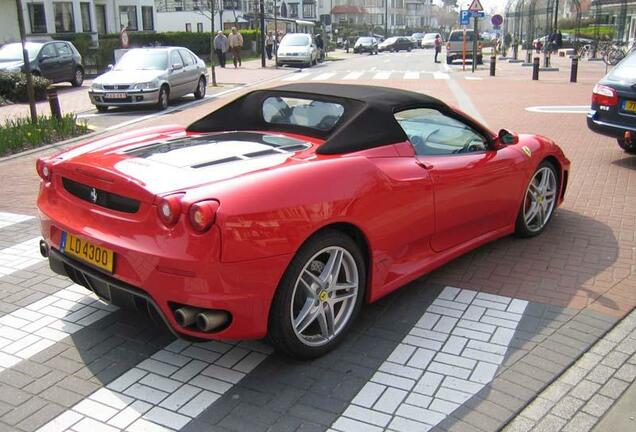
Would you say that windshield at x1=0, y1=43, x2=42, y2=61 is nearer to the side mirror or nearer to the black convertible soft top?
the black convertible soft top

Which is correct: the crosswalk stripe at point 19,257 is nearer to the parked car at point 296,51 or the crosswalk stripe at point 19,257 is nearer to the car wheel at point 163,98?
the car wheel at point 163,98

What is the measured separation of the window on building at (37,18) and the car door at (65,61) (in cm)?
2143

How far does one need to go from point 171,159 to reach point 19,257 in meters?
2.35

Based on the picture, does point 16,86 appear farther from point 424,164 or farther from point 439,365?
point 439,365

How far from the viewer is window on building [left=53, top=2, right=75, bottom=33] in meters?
40.9

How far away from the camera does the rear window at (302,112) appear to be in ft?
14.1

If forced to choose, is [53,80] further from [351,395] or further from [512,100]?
[351,395]

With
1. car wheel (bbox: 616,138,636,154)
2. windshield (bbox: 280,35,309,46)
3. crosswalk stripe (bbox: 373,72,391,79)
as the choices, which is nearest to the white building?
windshield (bbox: 280,35,309,46)

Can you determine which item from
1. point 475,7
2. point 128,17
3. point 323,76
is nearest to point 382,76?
point 323,76

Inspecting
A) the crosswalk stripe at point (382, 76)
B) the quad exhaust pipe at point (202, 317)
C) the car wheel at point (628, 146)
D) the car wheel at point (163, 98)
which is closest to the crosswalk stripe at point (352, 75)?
A: the crosswalk stripe at point (382, 76)

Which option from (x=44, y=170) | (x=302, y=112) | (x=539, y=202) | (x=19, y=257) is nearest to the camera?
(x=44, y=170)

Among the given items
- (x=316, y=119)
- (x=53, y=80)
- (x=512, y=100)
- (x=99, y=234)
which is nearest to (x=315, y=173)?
(x=316, y=119)

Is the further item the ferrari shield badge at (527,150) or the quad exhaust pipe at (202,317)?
the ferrari shield badge at (527,150)

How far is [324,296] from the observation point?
3.58 meters
